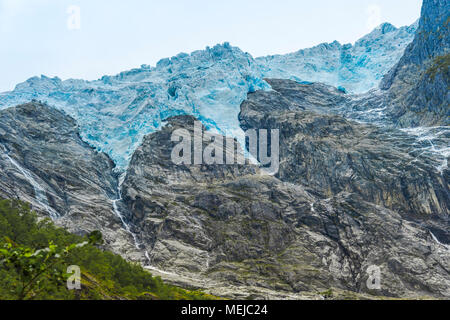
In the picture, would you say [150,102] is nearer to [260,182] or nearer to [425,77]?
[260,182]

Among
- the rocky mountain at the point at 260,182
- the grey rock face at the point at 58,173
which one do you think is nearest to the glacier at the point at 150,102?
the rocky mountain at the point at 260,182

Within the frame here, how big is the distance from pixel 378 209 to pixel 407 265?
2140cm

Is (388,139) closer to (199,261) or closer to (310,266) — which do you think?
(310,266)

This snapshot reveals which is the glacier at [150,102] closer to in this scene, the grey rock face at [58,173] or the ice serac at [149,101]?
the ice serac at [149,101]

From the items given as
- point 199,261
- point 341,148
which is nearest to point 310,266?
point 199,261

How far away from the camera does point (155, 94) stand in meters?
167

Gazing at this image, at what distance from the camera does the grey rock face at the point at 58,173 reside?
107562 mm

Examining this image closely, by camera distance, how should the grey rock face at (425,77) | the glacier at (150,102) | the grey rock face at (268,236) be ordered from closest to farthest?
the grey rock face at (268,236) → the grey rock face at (425,77) → the glacier at (150,102)

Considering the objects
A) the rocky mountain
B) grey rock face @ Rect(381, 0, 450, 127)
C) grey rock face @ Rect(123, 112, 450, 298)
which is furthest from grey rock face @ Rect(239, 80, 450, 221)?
grey rock face @ Rect(381, 0, 450, 127)

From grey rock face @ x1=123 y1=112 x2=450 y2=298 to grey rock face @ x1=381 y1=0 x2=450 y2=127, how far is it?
44.7m

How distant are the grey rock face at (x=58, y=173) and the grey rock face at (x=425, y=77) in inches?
4353

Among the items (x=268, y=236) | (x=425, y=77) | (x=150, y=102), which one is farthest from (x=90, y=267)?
(x=425, y=77)

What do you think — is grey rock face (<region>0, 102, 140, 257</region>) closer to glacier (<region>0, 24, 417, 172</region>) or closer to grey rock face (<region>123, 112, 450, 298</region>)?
grey rock face (<region>123, 112, 450, 298</region>)
